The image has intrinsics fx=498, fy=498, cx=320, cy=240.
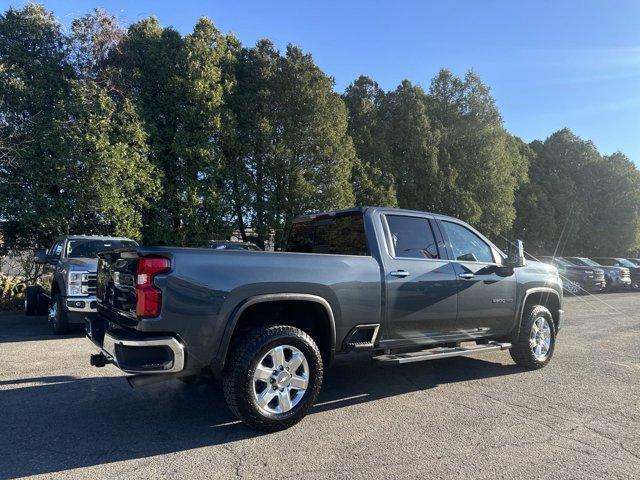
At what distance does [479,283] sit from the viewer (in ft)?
19.0

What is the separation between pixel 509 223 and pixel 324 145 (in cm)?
1321

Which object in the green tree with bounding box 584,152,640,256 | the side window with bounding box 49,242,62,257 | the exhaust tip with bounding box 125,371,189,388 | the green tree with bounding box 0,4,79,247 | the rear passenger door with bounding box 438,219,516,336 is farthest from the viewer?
the green tree with bounding box 584,152,640,256

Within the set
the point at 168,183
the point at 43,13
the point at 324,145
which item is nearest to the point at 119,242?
the point at 168,183

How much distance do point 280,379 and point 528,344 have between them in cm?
365

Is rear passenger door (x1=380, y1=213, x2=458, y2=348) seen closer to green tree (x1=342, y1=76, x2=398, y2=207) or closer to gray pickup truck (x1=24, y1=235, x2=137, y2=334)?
gray pickup truck (x1=24, y1=235, x2=137, y2=334)

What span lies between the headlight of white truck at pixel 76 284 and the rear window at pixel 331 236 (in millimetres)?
3872

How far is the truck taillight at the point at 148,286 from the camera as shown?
3.82 m

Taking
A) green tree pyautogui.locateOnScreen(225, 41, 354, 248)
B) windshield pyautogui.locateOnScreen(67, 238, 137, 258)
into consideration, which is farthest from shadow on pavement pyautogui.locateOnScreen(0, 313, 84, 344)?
green tree pyautogui.locateOnScreen(225, 41, 354, 248)

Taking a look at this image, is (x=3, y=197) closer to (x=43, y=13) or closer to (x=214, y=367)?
(x=43, y=13)

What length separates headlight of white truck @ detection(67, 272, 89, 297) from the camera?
8.06m

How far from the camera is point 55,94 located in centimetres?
1420

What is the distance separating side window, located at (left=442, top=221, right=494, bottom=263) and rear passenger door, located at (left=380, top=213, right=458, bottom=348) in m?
0.23

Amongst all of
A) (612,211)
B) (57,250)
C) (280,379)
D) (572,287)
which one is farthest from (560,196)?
(280,379)

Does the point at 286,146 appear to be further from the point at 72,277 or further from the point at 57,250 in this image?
the point at 72,277
